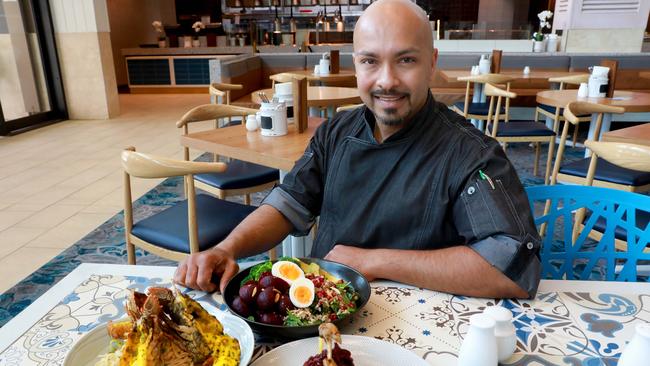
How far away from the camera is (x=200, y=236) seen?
204 cm

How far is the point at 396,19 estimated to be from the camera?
1204 millimetres

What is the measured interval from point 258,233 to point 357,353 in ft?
2.03

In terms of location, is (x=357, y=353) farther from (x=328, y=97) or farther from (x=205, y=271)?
(x=328, y=97)

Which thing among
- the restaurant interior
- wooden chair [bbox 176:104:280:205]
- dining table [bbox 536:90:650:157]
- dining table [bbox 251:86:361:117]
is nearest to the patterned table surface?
the restaurant interior

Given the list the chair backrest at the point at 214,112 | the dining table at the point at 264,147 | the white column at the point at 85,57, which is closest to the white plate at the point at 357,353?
the dining table at the point at 264,147

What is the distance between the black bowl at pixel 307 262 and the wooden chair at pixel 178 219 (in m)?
0.89

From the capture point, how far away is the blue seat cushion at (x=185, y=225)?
6.68 feet

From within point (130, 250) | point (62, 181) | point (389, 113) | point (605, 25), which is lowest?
point (62, 181)

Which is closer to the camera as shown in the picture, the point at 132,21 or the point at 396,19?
the point at 396,19

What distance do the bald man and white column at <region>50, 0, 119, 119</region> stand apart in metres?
7.23

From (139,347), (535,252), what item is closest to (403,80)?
(535,252)

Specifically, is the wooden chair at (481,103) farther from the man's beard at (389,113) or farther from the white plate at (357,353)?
the white plate at (357,353)

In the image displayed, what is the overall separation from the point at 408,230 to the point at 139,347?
0.76m

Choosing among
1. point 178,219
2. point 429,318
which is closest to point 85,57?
point 178,219
